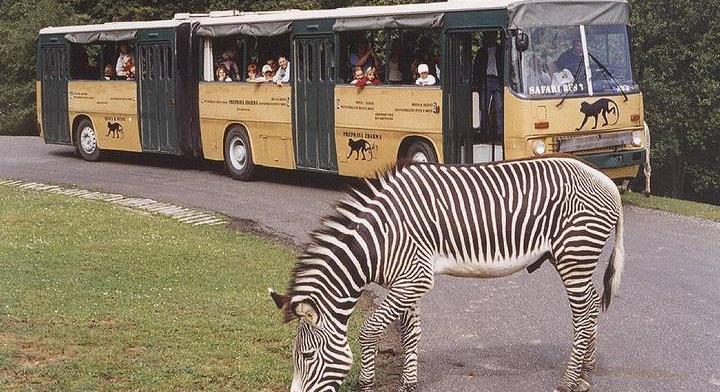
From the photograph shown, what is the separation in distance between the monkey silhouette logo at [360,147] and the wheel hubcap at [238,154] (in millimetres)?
3044

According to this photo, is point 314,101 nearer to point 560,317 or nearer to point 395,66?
point 395,66

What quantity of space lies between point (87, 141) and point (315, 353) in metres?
19.4

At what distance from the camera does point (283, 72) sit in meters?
19.9

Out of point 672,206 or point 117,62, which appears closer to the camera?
point 672,206

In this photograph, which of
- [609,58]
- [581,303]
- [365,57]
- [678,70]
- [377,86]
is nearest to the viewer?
[581,303]

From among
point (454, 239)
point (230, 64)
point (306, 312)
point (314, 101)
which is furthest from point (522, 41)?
point (306, 312)

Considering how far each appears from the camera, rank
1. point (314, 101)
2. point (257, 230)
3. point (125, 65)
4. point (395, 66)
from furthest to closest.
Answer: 1. point (125, 65)
2. point (314, 101)
3. point (395, 66)
4. point (257, 230)

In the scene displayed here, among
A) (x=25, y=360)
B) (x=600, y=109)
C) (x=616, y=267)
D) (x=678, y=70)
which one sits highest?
(x=678, y=70)

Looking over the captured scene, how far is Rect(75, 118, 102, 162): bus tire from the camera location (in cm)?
2503

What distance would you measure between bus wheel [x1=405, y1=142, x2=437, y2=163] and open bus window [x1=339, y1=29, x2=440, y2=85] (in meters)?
0.94

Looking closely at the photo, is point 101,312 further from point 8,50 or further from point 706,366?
point 8,50

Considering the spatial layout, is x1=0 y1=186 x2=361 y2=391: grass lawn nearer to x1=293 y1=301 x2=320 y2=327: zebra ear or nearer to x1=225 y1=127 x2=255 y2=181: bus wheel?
x1=293 y1=301 x2=320 y2=327: zebra ear

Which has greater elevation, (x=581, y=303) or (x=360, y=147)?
(x=360, y=147)

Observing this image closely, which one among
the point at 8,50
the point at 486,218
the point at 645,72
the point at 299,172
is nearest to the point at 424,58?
the point at 299,172
